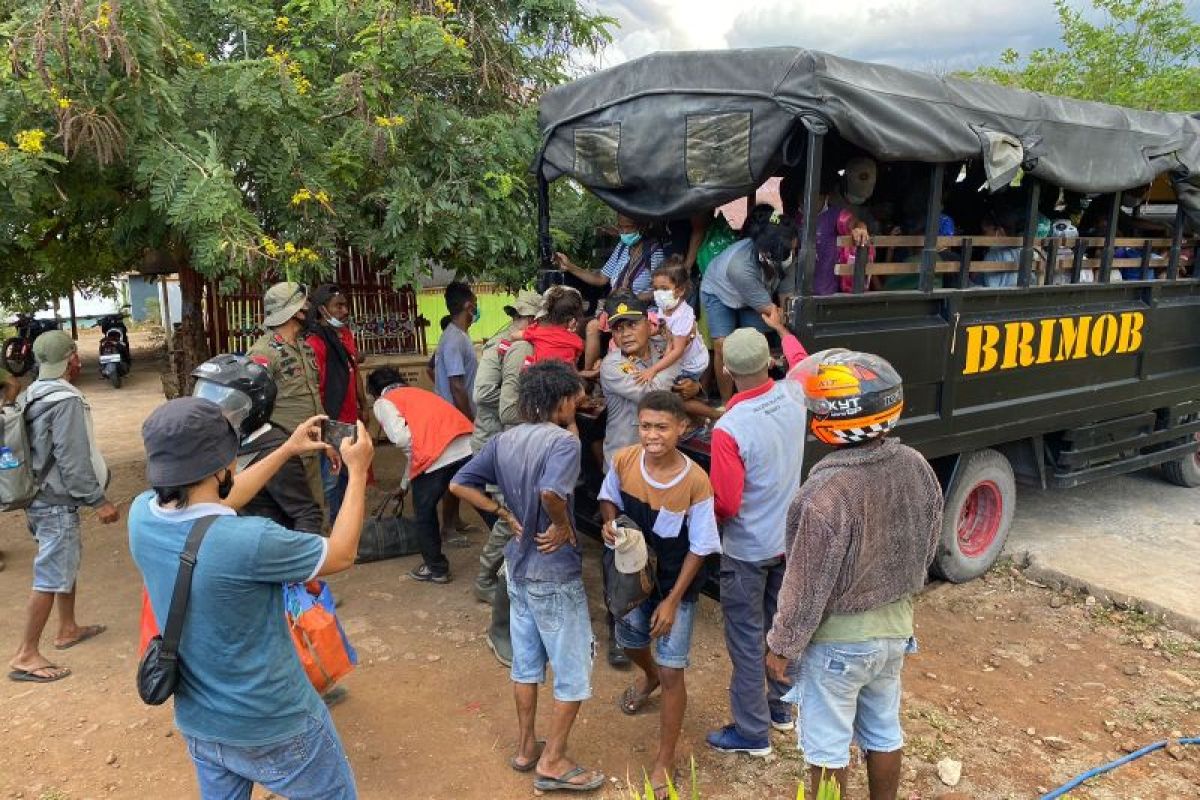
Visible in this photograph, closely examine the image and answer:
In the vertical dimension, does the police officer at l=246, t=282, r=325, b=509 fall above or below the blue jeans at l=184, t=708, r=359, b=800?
above

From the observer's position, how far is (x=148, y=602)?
214cm

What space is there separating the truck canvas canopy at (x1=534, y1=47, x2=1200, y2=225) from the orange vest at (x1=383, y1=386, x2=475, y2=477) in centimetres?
152

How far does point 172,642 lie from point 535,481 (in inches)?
49.0

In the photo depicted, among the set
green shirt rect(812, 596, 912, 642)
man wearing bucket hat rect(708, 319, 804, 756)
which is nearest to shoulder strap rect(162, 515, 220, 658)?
green shirt rect(812, 596, 912, 642)

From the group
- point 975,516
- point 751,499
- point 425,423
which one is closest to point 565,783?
point 751,499

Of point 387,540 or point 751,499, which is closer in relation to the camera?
point 751,499

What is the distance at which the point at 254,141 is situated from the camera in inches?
179

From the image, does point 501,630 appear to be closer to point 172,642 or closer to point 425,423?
point 425,423

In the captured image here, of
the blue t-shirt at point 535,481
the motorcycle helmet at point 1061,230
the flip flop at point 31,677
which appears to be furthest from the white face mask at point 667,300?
the flip flop at point 31,677

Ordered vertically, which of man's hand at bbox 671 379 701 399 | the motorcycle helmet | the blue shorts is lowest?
man's hand at bbox 671 379 701 399

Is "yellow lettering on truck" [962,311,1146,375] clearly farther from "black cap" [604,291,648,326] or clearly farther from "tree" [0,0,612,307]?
"tree" [0,0,612,307]

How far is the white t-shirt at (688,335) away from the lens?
407 centimetres

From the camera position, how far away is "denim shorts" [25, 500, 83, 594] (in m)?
3.92

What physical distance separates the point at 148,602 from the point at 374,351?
23.6 feet
